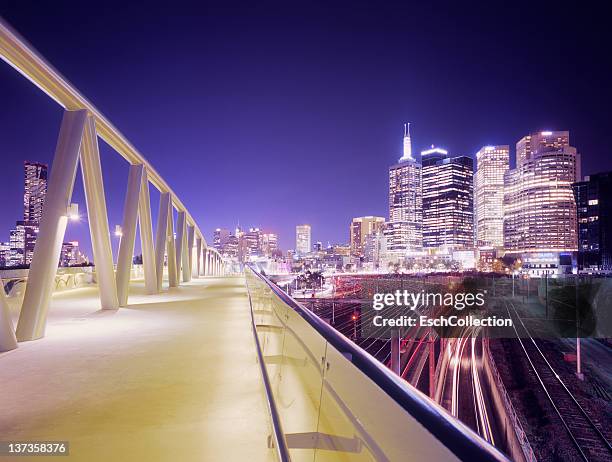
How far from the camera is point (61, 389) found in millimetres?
4625

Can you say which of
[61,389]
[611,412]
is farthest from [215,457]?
[611,412]

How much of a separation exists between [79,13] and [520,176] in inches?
6779

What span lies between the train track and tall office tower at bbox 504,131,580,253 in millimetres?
130408

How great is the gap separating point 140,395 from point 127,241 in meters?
10.8

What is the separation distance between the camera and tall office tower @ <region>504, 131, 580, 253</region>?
150 m

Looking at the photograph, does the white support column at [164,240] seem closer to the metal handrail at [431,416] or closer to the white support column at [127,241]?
the white support column at [127,241]

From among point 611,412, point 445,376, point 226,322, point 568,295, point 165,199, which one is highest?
point 165,199

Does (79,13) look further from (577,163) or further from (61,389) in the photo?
(577,163)

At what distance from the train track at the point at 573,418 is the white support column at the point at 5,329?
28166mm

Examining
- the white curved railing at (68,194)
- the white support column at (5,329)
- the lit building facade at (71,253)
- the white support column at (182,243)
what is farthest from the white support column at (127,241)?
the lit building facade at (71,253)

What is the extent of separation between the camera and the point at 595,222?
10700cm

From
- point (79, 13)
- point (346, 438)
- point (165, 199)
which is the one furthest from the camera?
point (79, 13)

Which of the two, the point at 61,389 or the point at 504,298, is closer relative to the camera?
the point at 61,389

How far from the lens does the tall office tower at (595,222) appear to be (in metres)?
104
